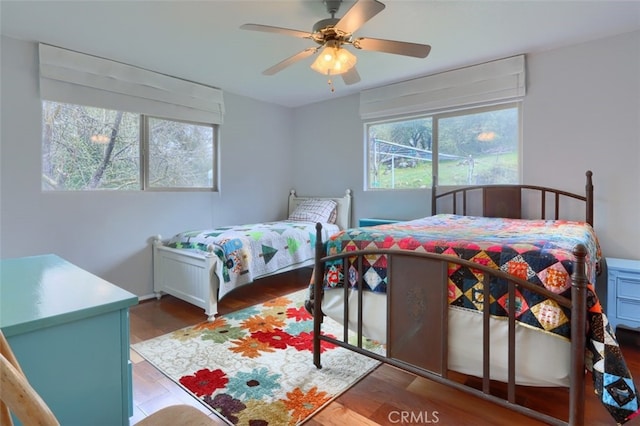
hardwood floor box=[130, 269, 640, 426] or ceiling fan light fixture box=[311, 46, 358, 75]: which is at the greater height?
ceiling fan light fixture box=[311, 46, 358, 75]

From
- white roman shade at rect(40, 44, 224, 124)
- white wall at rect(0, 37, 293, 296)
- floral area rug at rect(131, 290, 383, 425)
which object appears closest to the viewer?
floral area rug at rect(131, 290, 383, 425)

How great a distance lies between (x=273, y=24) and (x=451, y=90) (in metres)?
1.91

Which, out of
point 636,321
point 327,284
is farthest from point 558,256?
point 636,321

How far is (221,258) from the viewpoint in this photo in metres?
2.85

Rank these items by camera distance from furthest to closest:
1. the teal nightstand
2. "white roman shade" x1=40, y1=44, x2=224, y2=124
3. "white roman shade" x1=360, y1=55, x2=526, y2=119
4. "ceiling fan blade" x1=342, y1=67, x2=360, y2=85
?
the teal nightstand, "white roman shade" x1=360, y1=55, x2=526, y2=119, "white roman shade" x1=40, y1=44, x2=224, y2=124, "ceiling fan blade" x1=342, y1=67, x2=360, y2=85

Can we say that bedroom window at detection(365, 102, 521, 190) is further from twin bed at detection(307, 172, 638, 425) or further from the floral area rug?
the floral area rug

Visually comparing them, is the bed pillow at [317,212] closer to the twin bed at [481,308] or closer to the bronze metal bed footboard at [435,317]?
the twin bed at [481,308]

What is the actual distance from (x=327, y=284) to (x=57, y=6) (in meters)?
2.45

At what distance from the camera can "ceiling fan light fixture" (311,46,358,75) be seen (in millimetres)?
2111

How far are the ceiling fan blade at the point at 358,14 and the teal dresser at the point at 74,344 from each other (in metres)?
1.59

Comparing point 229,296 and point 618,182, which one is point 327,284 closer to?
point 229,296

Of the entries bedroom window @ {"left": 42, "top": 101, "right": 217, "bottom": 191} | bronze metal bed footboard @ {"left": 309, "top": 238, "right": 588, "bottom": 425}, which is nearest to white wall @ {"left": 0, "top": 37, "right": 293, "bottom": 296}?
bedroom window @ {"left": 42, "top": 101, "right": 217, "bottom": 191}

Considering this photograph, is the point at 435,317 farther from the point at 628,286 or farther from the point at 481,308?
the point at 628,286

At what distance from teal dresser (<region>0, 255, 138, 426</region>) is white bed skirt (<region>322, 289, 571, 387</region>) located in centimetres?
120
